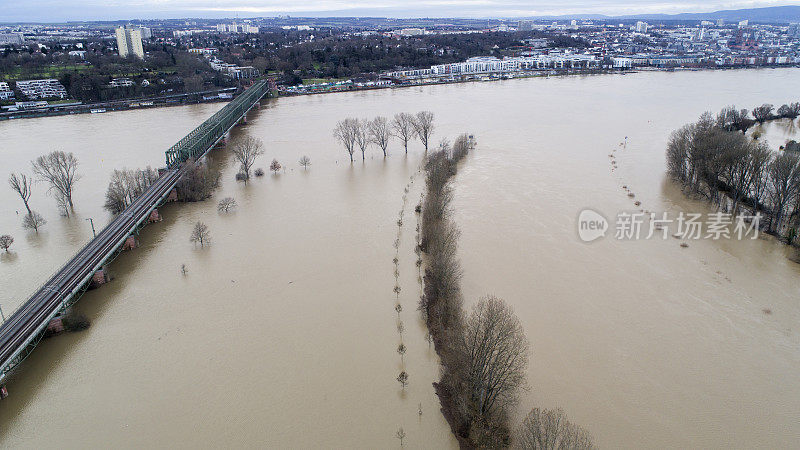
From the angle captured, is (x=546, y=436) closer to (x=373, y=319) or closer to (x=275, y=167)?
(x=373, y=319)

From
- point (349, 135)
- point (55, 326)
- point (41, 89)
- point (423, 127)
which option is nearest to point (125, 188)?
point (55, 326)

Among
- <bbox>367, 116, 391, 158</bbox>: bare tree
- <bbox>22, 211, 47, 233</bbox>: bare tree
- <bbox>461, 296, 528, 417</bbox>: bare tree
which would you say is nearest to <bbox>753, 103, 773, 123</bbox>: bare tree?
<bbox>367, 116, 391, 158</bbox>: bare tree

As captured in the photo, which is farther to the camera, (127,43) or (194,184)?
(127,43)

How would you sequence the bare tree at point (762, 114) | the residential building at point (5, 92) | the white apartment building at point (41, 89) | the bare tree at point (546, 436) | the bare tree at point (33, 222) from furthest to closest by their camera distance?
the white apartment building at point (41, 89) < the residential building at point (5, 92) < the bare tree at point (762, 114) < the bare tree at point (33, 222) < the bare tree at point (546, 436)

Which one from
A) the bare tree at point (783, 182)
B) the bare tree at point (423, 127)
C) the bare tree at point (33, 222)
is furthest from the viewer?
the bare tree at point (423, 127)

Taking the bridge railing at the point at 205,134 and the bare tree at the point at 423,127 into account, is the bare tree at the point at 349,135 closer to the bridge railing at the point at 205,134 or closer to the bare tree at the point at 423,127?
the bare tree at the point at 423,127

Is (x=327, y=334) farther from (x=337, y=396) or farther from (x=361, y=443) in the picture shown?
(x=361, y=443)

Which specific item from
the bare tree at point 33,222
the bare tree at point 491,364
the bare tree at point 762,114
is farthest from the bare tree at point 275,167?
the bare tree at point 762,114
